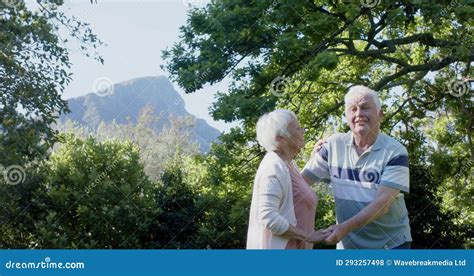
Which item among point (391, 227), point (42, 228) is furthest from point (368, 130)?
point (42, 228)

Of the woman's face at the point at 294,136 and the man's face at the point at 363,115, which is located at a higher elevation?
the man's face at the point at 363,115

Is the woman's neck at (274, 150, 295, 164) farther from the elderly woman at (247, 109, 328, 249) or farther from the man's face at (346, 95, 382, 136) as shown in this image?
the man's face at (346, 95, 382, 136)

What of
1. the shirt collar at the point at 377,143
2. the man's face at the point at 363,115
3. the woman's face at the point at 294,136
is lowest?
the woman's face at the point at 294,136

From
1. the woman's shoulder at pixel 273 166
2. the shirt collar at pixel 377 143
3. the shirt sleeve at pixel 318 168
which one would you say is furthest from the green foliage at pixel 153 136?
the woman's shoulder at pixel 273 166

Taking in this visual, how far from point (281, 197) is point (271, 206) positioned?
65 millimetres

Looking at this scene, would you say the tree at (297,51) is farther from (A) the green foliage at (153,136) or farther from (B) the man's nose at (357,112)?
(B) the man's nose at (357,112)

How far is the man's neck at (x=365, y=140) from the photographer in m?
2.92

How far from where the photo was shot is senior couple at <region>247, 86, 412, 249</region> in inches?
102

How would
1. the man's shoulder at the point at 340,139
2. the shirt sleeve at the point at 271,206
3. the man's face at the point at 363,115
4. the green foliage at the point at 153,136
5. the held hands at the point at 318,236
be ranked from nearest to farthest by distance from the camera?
the shirt sleeve at the point at 271,206 → the held hands at the point at 318,236 → the man's face at the point at 363,115 → the man's shoulder at the point at 340,139 → the green foliage at the point at 153,136

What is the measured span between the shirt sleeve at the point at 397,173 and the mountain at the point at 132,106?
7930mm

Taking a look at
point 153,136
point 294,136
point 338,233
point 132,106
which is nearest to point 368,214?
point 338,233

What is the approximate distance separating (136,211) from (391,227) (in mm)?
7869

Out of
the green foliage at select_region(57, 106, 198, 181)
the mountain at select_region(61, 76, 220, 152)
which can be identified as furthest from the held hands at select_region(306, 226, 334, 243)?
the green foliage at select_region(57, 106, 198, 181)
